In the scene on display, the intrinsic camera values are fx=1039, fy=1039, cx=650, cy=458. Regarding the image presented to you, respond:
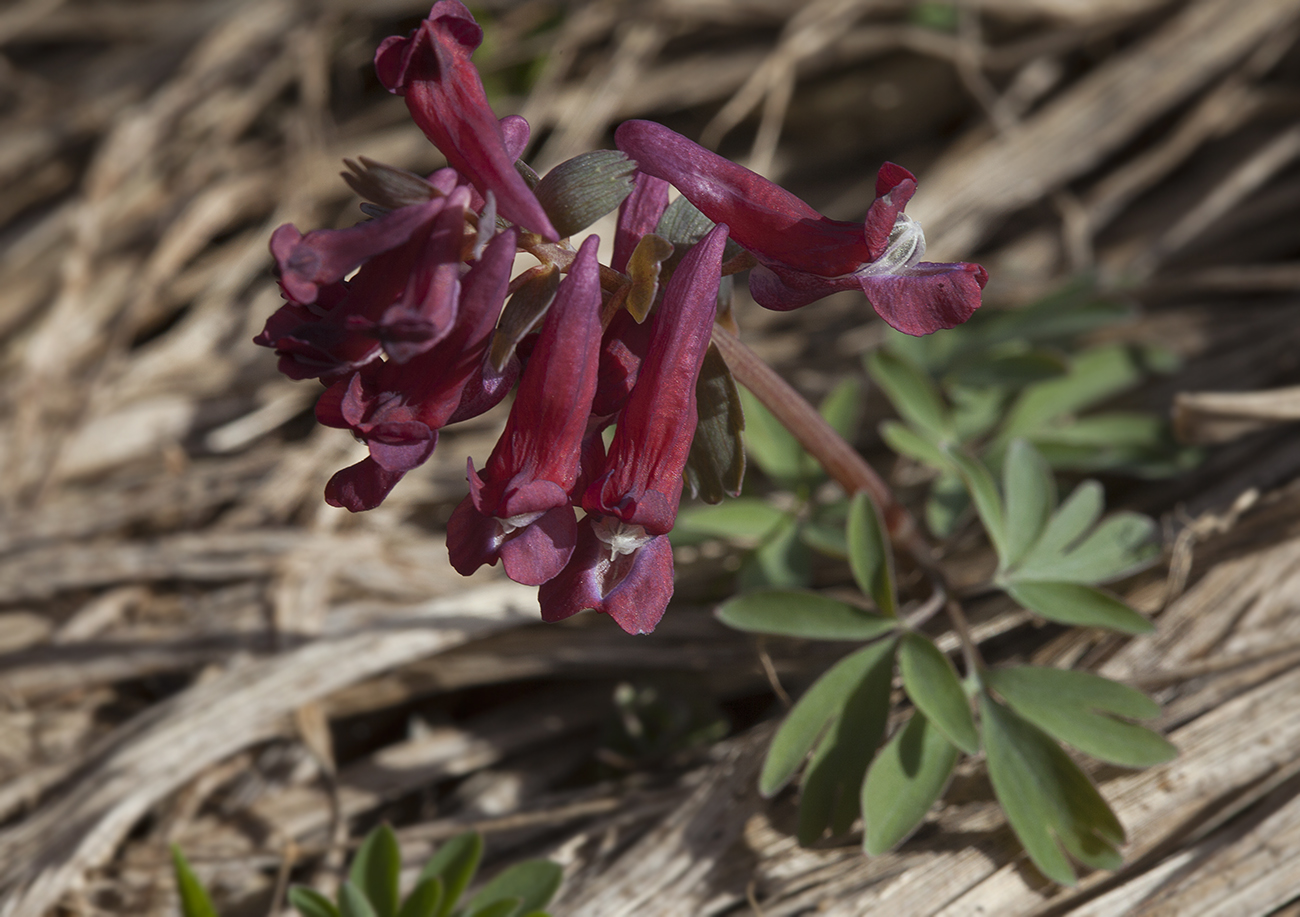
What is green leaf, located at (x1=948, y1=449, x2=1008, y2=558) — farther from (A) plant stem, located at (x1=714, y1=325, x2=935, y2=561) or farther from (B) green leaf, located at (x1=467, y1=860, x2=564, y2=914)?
(B) green leaf, located at (x1=467, y1=860, x2=564, y2=914)

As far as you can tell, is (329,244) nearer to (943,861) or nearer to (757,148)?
(943,861)

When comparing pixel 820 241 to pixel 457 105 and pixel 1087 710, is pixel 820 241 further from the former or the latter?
pixel 1087 710

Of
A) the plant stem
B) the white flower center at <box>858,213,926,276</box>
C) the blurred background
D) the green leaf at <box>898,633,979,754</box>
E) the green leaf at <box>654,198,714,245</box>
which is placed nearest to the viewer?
the white flower center at <box>858,213,926,276</box>

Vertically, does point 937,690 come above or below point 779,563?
below

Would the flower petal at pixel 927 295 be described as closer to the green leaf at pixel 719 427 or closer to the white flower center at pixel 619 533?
the green leaf at pixel 719 427

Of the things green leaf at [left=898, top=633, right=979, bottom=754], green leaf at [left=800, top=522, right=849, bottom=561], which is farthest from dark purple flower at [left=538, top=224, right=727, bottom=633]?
green leaf at [left=800, top=522, right=849, bottom=561]

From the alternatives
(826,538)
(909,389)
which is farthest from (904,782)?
(909,389)

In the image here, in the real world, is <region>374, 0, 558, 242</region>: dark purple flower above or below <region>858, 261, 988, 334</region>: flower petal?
above
